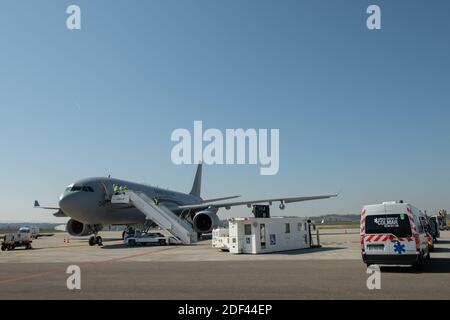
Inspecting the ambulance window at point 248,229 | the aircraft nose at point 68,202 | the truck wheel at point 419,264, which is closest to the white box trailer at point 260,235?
the ambulance window at point 248,229

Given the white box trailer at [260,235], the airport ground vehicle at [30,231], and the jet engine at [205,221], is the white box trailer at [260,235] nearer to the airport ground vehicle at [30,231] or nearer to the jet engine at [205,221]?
the jet engine at [205,221]

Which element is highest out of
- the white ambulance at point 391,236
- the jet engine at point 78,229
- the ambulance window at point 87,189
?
the ambulance window at point 87,189

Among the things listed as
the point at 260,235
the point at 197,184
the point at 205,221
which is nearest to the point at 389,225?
the point at 260,235

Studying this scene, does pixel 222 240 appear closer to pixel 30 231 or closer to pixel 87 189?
pixel 87 189

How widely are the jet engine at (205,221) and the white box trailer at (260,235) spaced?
11.6 metres

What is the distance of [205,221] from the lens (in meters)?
36.8

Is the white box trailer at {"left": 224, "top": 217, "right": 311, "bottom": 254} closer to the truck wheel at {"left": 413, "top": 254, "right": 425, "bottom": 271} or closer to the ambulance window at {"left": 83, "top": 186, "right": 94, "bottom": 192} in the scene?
the truck wheel at {"left": 413, "top": 254, "right": 425, "bottom": 271}

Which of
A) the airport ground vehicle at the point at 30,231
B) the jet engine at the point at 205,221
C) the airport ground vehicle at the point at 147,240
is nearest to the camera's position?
the airport ground vehicle at the point at 147,240

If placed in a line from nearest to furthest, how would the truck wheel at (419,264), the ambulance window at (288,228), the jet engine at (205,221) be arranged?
the truck wheel at (419,264) < the ambulance window at (288,228) < the jet engine at (205,221)

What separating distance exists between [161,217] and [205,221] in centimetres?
556

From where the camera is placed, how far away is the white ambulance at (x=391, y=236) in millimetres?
13781

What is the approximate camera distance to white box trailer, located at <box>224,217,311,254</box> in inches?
915
